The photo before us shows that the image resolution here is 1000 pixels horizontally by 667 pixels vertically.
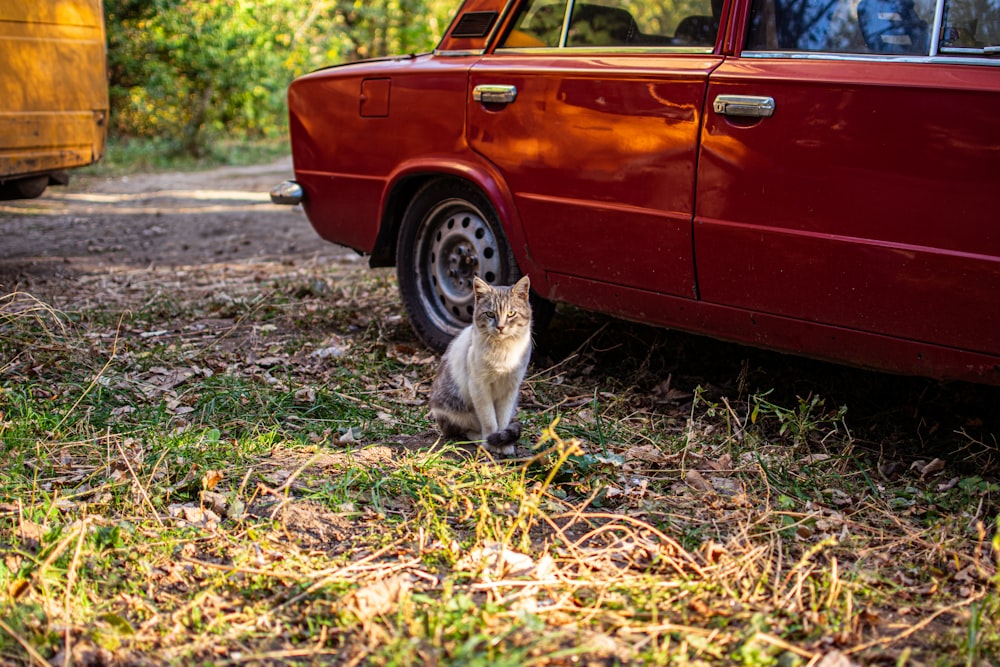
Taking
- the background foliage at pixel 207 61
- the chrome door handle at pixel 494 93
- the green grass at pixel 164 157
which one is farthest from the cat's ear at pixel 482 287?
the background foliage at pixel 207 61

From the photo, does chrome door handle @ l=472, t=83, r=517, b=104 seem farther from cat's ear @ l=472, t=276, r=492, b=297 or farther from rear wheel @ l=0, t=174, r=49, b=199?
rear wheel @ l=0, t=174, r=49, b=199

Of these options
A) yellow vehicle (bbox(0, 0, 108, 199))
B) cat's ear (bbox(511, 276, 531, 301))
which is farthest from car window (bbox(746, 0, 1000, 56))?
yellow vehicle (bbox(0, 0, 108, 199))

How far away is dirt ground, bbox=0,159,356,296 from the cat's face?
4.01 m

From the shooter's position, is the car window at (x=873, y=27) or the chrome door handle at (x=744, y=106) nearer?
the car window at (x=873, y=27)

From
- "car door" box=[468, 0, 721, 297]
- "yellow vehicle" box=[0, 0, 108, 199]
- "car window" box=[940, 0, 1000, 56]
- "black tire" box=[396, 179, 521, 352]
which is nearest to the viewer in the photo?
"car window" box=[940, 0, 1000, 56]

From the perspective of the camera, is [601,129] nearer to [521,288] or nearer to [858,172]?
[521,288]

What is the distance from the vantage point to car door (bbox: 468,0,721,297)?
13.3 feet

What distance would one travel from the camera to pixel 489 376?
13.0 ft

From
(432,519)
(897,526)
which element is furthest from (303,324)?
(897,526)

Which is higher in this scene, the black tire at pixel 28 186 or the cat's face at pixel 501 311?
the cat's face at pixel 501 311

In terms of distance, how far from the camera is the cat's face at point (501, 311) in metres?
3.98

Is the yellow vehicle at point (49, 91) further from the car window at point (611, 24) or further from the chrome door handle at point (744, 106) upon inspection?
the chrome door handle at point (744, 106)

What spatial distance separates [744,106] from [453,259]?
1.95 metres

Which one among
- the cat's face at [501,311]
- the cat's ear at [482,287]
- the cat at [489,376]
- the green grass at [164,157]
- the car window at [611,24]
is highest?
the car window at [611,24]
